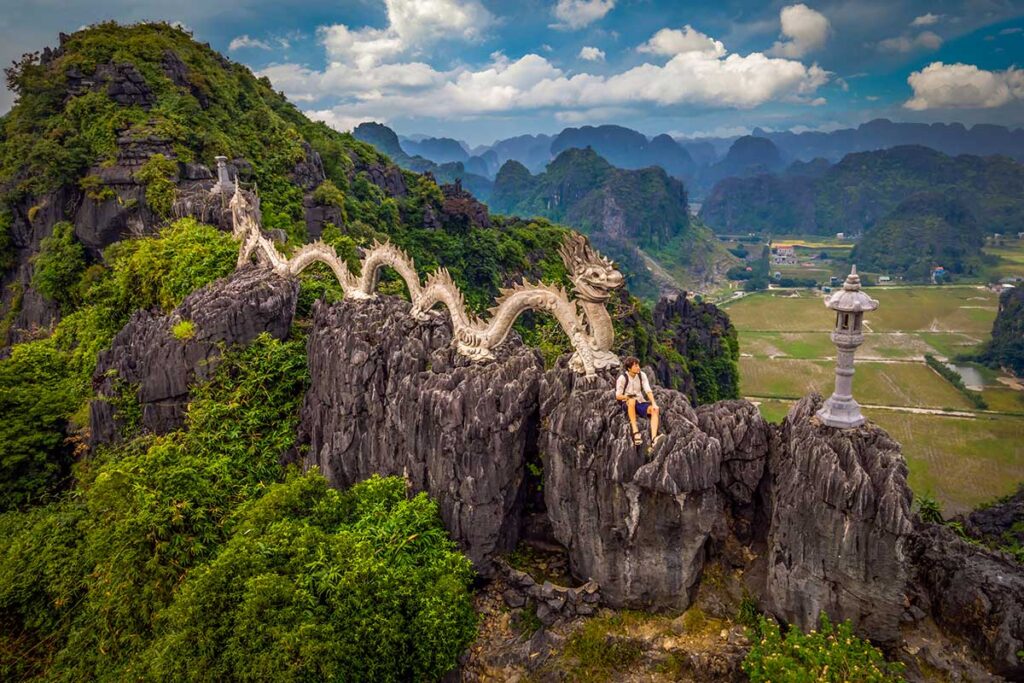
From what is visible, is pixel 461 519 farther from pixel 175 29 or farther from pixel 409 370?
pixel 175 29

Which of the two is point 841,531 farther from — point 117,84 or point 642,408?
point 117,84

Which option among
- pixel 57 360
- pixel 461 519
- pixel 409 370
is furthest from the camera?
pixel 57 360

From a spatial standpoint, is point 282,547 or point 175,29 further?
point 175,29

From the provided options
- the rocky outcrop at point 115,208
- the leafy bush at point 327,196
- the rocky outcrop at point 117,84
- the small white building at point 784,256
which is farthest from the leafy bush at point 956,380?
the small white building at point 784,256

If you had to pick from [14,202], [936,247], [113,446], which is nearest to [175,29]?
[14,202]

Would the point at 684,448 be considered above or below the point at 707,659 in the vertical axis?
above

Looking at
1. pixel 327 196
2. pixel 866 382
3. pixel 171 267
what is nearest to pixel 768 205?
pixel 866 382
